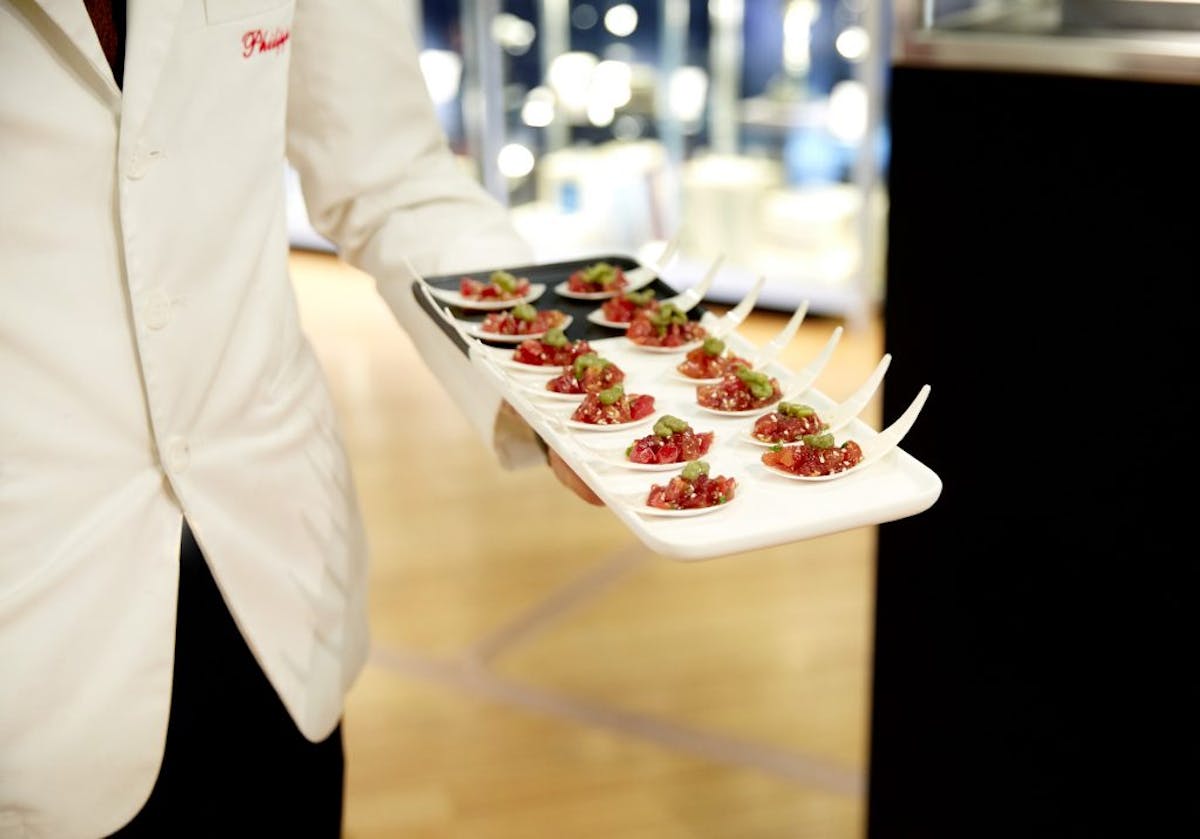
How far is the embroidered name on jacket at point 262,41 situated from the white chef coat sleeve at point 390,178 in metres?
0.13

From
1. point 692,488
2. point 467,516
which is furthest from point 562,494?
point 692,488

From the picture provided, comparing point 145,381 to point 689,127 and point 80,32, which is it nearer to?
point 80,32

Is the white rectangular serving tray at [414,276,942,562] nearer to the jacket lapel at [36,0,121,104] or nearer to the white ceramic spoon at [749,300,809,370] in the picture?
the white ceramic spoon at [749,300,809,370]

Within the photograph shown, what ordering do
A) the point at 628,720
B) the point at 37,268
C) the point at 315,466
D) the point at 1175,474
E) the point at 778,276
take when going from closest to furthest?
the point at 37,268
the point at 315,466
the point at 1175,474
the point at 628,720
the point at 778,276

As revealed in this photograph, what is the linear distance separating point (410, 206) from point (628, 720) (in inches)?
63.5

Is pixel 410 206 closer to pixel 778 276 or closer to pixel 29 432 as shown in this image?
pixel 29 432

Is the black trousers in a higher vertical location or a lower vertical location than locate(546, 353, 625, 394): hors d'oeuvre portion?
lower

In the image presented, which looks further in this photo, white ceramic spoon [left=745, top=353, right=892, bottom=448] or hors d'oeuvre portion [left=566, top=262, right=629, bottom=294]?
hors d'oeuvre portion [left=566, top=262, right=629, bottom=294]

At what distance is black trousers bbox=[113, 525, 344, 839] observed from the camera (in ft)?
4.23

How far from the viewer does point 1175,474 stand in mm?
1748

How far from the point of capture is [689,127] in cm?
579

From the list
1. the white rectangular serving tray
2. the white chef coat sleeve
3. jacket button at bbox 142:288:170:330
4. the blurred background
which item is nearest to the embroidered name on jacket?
the white chef coat sleeve

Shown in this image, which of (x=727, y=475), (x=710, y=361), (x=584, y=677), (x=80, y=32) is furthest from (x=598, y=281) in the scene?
(x=584, y=677)

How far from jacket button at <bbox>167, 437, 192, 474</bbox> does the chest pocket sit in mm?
362
